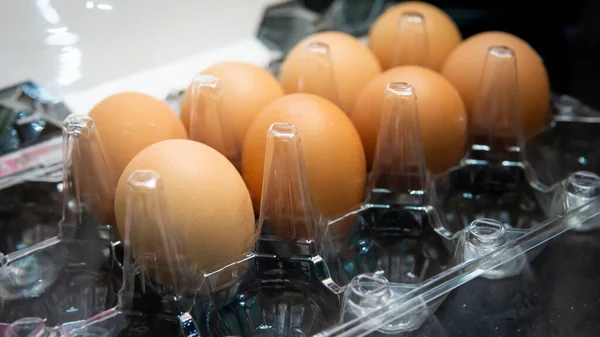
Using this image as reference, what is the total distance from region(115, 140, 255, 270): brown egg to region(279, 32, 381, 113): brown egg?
231mm

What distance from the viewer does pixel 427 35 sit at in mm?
921

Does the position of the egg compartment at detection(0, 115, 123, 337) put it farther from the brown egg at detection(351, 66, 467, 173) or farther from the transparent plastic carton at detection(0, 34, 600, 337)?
the brown egg at detection(351, 66, 467, 173)

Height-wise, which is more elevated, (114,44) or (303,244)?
(114,44)

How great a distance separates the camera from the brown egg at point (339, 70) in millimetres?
814

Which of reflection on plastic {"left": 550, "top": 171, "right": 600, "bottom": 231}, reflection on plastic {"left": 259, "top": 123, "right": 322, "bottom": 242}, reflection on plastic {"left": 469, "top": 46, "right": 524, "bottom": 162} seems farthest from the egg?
reflection on plastic {"left": 259, "top": 123, "right": 322, "bottom": 242}

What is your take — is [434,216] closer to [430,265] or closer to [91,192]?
[430,265]

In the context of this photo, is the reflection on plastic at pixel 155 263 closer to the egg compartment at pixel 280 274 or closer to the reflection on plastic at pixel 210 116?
the egg compartment at pixel 280 274

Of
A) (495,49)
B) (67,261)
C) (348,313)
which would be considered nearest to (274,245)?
(348,313)

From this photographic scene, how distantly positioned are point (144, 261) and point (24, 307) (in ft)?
0.50

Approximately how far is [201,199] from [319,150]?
0.14 metres

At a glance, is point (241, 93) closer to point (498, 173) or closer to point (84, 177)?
point (84, 177)

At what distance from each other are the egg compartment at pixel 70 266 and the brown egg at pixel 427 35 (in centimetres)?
46

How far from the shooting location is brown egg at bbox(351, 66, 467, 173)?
751 mm

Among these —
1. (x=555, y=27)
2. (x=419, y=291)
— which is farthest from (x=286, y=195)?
(x=555, y=27)
